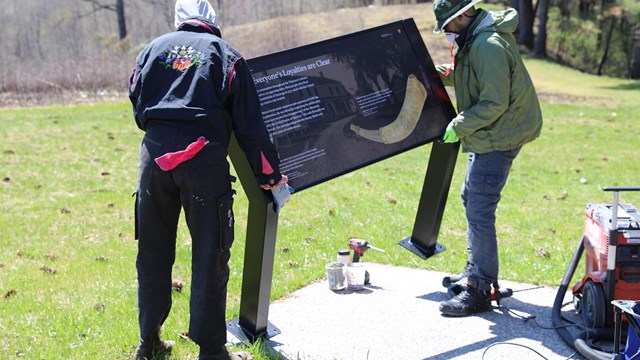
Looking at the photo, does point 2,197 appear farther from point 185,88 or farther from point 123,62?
point 123,62

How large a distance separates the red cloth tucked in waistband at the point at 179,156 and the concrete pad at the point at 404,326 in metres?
1.34

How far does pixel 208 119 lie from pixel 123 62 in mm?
19158

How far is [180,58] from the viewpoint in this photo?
11.3ft

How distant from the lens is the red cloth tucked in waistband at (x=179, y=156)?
340cm

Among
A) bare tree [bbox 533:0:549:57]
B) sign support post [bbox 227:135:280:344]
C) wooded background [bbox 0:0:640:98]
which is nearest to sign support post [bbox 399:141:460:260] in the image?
sign support post [bbox 227:135:280:344]

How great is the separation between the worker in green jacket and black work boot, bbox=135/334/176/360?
6.00 feet

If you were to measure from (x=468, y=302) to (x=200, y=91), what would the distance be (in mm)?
2348

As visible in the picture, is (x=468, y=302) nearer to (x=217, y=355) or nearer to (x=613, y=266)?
(x=613, y=266)

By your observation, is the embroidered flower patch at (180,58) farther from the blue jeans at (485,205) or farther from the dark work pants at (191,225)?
the blue jeans at (485,205)

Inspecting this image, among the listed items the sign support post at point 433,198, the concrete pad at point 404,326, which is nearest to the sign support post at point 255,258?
the concrete pad at point 404,326

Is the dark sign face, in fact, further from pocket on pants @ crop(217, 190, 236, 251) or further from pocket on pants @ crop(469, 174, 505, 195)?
pocket on pants @ crop(217, 190, 236, 251)

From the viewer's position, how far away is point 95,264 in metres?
6.05

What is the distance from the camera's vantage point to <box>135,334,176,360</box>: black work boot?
3.88m

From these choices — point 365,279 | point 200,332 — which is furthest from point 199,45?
point 365,279
